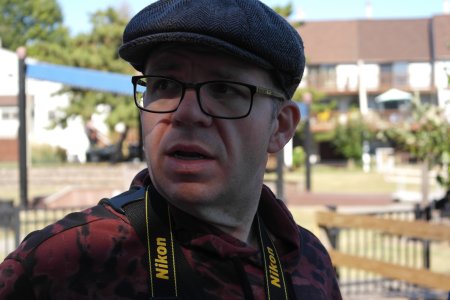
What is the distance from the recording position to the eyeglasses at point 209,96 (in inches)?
62.3

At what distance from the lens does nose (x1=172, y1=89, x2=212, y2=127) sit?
1552mm

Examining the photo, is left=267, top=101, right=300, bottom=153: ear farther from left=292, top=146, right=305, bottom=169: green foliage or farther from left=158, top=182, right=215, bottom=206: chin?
left=292, top=146, right=305, bottom=169: green foliage

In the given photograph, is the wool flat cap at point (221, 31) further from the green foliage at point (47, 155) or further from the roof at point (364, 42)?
the roof at point (364, 42)

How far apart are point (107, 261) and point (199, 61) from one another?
0.48 m

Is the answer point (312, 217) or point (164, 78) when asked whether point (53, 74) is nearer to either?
point (312, 217)

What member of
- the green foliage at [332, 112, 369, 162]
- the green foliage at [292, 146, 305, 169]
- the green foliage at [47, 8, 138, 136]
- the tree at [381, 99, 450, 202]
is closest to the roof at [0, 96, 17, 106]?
the green foliage at [47, 8, 138, 136]

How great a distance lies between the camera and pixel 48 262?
153 centimetres

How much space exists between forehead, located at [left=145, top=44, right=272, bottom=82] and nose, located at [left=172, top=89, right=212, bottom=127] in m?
0.08

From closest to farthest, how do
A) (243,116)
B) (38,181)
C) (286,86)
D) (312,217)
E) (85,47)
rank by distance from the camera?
(243,116) < (286,86) < (312,217) < (38,181) < (85,47)

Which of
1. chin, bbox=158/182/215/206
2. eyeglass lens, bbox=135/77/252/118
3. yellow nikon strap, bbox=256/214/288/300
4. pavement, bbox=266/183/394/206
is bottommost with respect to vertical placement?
pavement, bbox=266/183/394/206

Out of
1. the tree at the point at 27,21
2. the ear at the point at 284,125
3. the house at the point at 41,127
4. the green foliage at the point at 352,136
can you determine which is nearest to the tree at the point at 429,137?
the ear at the point at 284,125

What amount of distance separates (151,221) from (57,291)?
0.86ft

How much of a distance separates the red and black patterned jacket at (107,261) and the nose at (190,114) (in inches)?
8.6

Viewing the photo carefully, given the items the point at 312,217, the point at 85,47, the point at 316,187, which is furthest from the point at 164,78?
the point at 85,47
